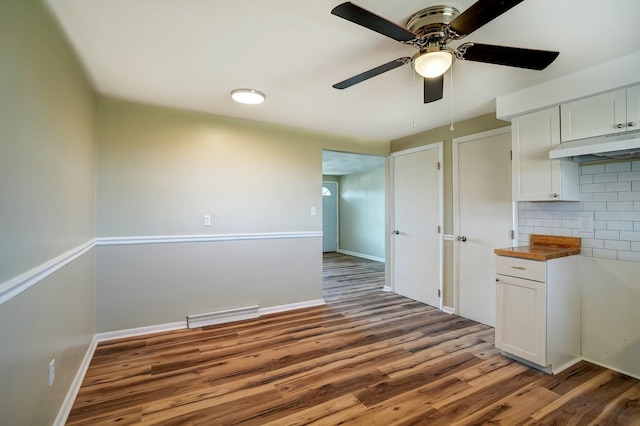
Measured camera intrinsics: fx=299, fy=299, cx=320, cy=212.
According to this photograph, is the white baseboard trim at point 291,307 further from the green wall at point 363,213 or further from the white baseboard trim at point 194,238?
the green wall at point 363,213

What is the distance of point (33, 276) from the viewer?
133cm

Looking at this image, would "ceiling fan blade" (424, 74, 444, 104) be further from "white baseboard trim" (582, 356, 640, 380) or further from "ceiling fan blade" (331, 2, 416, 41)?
"white baseboard trim" (582, 356, 640, 380)

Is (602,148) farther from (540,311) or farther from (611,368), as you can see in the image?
(611,368)

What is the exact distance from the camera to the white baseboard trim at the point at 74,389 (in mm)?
1707

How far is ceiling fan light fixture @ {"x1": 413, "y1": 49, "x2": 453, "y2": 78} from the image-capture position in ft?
5.42

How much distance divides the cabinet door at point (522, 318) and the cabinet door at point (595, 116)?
1.22 meters

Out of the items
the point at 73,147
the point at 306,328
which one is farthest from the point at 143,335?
the point at 73,147

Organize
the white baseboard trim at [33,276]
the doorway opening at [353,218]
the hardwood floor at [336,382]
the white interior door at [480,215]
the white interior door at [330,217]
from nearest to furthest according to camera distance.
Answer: the white baseboard trim at [33,276] → the hardwood floor at [336,382] → the white interior door at [480,215] → the doorway opening at [353,218] → the white interior door at [330,217]

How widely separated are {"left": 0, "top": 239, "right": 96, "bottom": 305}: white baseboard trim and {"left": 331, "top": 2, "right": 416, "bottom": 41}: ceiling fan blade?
1.63 metres

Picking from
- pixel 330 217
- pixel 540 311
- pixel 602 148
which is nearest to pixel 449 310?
pixel 540 311

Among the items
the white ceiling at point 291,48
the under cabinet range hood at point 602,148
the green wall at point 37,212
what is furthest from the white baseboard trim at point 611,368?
the green wall at point 37,212

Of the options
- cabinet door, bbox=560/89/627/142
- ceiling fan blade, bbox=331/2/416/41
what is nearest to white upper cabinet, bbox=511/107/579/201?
cabinet door, bbox=560/89/627/142

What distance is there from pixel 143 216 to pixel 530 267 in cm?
351

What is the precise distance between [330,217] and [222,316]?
19.7 feet
